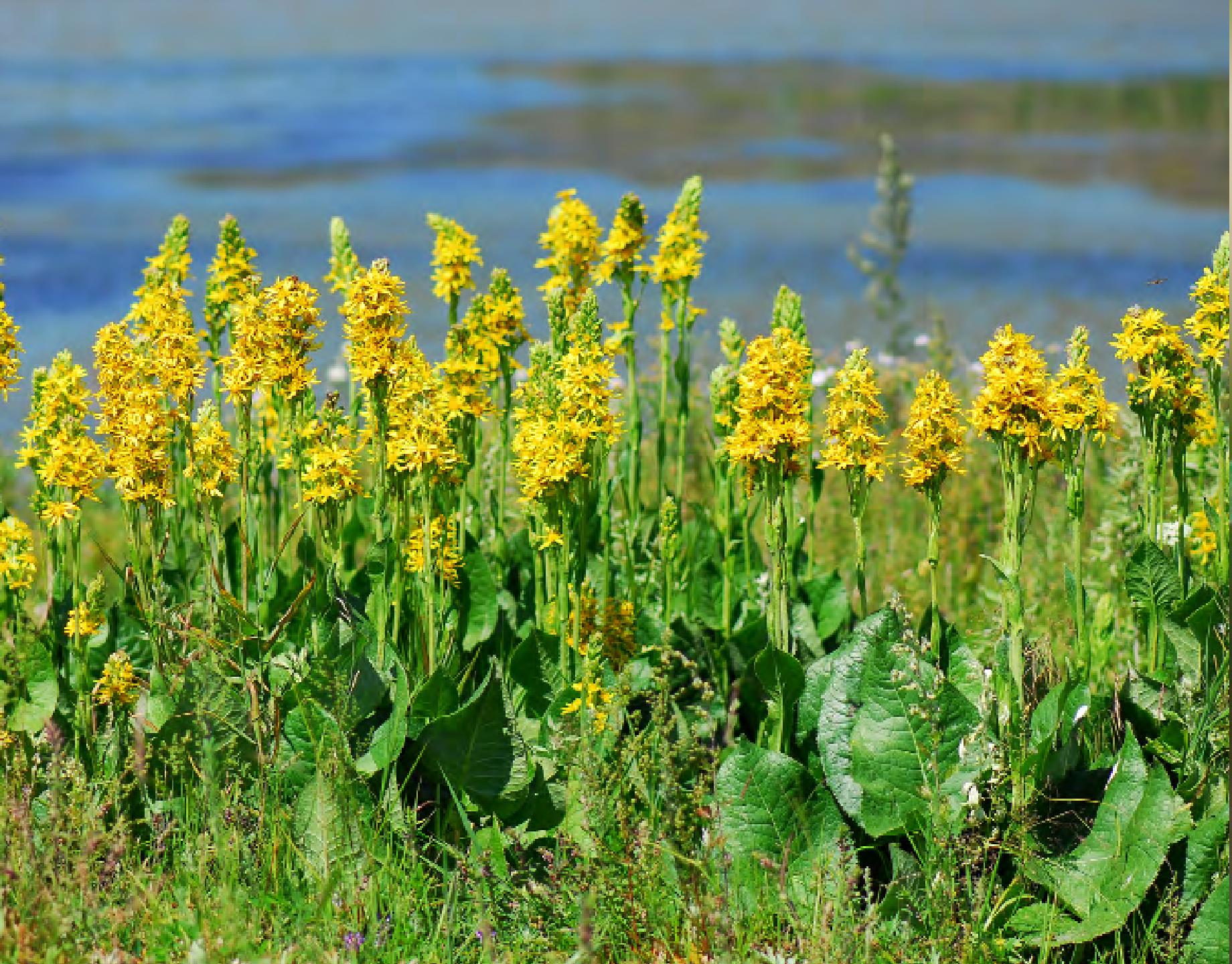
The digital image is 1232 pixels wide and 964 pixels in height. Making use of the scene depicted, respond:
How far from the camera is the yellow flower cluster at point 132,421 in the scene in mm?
3359

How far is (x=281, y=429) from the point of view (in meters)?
4.12

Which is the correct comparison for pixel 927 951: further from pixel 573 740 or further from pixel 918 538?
pixel 918 538

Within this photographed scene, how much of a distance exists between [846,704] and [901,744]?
0.60ft

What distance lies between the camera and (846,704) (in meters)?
3.41

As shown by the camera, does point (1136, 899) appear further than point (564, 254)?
No

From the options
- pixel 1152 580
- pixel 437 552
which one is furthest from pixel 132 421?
pixel 1152 580

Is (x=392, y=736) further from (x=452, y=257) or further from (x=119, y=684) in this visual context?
(x=452, y=257)

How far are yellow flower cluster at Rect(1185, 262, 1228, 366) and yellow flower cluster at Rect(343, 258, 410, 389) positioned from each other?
5.91 feet

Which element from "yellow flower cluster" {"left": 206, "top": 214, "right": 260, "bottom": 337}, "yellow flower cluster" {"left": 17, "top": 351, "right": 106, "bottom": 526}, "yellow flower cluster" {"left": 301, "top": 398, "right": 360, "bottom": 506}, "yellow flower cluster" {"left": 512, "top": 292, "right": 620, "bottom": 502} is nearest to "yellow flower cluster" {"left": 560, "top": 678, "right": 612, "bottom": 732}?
"yellow flower cluster" {"left": 512, "top": 292, "right": 620, "bottom": 502}

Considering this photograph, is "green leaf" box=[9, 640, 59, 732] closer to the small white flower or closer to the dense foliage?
the dense foliage

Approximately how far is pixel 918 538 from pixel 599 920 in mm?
3435

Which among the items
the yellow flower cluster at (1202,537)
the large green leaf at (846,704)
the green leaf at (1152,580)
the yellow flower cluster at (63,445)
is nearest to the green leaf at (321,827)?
the yellow flower cluster at (63,445)

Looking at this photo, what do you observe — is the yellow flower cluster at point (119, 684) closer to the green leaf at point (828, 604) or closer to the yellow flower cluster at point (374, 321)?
the yellow flower cluster at point (374, 321)

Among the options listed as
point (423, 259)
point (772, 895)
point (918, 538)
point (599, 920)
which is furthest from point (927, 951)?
point (423, 259)
